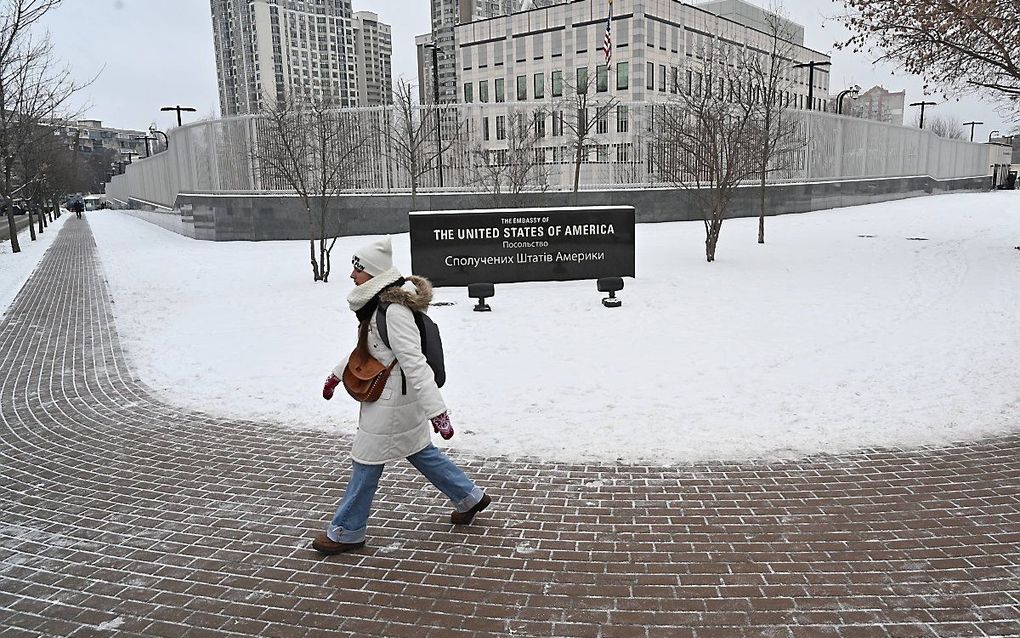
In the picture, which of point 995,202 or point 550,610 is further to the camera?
point 995,202

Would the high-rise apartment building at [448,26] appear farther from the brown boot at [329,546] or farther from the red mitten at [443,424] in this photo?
the red mitten at [443,424]

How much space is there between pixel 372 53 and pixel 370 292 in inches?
4351

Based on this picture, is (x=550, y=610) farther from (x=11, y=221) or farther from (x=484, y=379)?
(x=11, y=221)

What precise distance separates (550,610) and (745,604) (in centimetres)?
96

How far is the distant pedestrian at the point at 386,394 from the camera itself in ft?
13.1

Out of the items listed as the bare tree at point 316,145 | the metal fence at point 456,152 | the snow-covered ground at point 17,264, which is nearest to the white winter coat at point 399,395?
the snow-covered ground at point 17,264

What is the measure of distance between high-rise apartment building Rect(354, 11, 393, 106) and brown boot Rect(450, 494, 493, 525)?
98.3 m

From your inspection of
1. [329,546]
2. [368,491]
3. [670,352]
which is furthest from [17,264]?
[368,491]

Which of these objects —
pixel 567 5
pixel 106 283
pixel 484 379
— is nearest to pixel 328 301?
pixel 484 379

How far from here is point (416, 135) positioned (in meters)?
25.5

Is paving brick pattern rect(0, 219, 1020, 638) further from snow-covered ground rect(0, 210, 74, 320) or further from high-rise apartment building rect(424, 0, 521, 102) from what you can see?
high-rise apartment building rect(424, 0, 521, 102)

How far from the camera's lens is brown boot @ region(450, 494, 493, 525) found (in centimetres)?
457

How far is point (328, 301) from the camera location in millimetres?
12711

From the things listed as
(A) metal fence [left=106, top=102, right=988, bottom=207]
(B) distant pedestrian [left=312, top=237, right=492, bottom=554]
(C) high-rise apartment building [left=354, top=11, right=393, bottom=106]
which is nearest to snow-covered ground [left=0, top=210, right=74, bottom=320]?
(A) metal fence [left=106, top=102, right=988, bottom=207]
